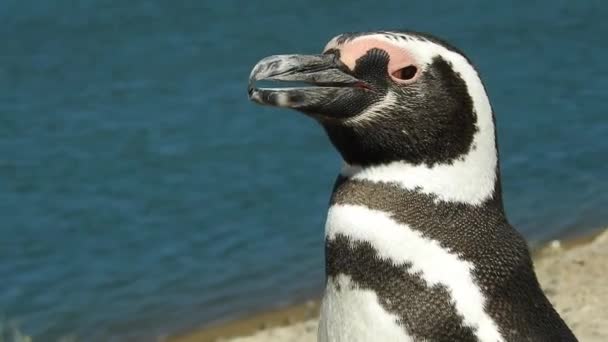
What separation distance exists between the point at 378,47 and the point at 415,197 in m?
0.41

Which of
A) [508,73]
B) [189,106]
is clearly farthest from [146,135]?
[508,73]

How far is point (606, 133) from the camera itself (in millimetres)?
11203

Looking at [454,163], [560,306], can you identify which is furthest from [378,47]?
[560,306]

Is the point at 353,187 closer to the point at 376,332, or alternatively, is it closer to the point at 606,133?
the point at 376,332

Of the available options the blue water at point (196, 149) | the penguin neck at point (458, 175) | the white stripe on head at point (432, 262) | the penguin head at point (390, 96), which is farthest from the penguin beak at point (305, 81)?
the blue water at point (196, 149)

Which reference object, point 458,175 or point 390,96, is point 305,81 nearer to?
point 390,96

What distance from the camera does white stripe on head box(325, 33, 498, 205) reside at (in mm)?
3867

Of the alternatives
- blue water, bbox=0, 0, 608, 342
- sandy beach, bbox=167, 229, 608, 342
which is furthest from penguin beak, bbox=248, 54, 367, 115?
blue water, bbox=0, 0, 608, 342

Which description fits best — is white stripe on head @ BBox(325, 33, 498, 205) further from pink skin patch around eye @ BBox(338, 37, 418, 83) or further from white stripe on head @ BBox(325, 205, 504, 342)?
white stripe on head @ BBox(325, 205, 504, 342)

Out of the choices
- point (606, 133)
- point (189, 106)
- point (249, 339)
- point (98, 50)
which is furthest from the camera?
point (98, 50)

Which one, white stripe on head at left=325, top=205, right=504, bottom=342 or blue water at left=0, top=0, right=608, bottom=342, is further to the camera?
blue water at left=0, top=0, right=608, bottom=342

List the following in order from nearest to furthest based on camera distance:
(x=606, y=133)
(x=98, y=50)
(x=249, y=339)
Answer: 1. (x=249, y=339)
2. (x=606, y=133)
3. (x=98, y=50)

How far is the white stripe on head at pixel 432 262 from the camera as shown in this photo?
3873 millimetres

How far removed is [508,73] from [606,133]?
162 cm
